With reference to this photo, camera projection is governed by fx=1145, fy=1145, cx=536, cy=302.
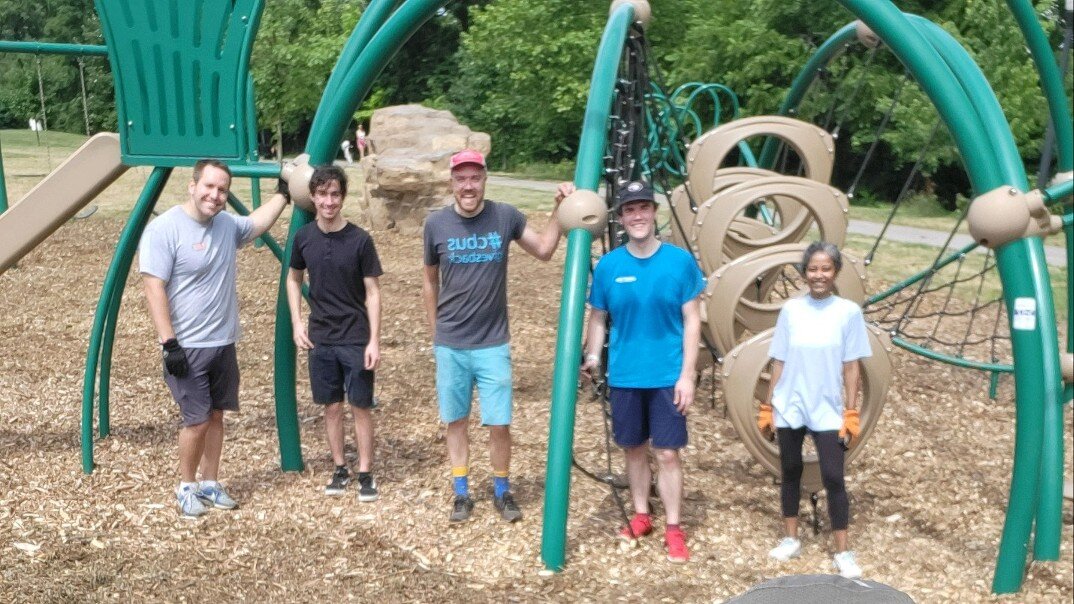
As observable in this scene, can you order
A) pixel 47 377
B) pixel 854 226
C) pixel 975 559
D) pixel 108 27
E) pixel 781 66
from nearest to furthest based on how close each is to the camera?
pixel 975 559 → pixel 108 27 → pixel 47 377 → pixel 854 226 → pixel 781 66

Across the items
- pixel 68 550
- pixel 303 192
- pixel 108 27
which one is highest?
pixel 108 27

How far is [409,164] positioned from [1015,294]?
9.07 metres

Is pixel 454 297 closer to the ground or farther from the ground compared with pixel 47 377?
farther from the ground

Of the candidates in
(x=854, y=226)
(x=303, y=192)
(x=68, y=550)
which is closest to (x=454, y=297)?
(x=303, y=192)

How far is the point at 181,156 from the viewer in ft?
17.0

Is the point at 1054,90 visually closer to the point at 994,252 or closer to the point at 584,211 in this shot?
the point at 994,252

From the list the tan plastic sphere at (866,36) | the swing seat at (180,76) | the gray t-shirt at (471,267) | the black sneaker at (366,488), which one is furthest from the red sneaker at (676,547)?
the tan plastic sphere at (866,36)

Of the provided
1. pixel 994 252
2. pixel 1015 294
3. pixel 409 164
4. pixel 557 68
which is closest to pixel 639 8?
pixel 994 252

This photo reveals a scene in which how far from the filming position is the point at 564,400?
4301mm

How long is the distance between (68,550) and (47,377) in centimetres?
275

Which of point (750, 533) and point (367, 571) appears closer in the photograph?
point (367, 571)

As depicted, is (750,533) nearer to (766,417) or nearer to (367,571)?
(766,417)

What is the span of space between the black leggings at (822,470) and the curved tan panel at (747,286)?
855 mm

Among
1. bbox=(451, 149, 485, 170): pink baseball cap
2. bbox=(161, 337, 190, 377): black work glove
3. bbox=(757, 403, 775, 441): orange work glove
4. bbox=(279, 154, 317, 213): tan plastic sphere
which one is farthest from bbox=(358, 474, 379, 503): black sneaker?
bbox=(757, 403, 775, 441): orange work glove
